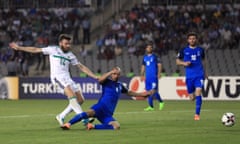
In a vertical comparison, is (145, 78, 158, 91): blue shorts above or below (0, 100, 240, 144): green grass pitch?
below

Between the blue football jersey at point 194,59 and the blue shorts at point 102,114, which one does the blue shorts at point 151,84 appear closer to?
the blue football jersey at point 194,59

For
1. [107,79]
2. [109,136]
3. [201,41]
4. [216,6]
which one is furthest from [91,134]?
[216,6]

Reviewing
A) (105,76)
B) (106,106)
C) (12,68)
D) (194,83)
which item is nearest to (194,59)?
(194,83)

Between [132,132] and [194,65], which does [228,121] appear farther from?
[194,65]

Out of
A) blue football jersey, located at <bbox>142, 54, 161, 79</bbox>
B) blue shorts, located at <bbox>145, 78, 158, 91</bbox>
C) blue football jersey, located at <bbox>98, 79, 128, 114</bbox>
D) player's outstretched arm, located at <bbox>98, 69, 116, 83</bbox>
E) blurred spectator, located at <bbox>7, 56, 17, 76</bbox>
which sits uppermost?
player's outstretched arm, located at <bbox>98, 69, 116, 83</bbox>

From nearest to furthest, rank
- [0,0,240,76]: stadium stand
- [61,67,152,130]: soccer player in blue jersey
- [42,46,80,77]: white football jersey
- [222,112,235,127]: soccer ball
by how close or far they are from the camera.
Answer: [61,67,152,130]: soccer player in blue jersey → [222,112,235,127]: soccer ball → [42,46,80,77]: white football jersey → [0,0,240,76]: stadium stand

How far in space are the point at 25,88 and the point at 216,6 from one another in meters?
12.6

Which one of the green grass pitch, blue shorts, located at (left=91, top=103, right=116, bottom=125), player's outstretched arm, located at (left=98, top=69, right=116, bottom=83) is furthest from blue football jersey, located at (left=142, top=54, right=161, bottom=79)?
player's outstretched arm, located at (left=98, top=69, right=116, bottom=83)

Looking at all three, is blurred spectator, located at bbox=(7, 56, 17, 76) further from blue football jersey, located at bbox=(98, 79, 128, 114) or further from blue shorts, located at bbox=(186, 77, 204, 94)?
blue football jersey, located at bbox=(98, 79, 128, 114)

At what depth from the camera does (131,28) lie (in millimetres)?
44469

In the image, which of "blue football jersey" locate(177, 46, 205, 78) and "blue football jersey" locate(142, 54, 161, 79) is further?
"blue football jersey" locate(142, 54, 161, 79)

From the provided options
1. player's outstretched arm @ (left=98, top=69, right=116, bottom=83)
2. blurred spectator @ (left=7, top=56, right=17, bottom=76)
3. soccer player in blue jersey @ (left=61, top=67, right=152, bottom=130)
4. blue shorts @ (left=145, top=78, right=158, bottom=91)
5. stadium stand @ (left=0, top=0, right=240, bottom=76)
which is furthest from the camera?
stadium stand @ (left=0, top=0, right=240, bottom=76)

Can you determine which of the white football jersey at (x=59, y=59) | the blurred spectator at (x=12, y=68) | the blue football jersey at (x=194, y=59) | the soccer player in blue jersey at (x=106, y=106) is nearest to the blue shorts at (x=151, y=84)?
the blue football jersey at (x=194, y=59)

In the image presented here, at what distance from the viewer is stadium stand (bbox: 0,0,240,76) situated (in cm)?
4191
